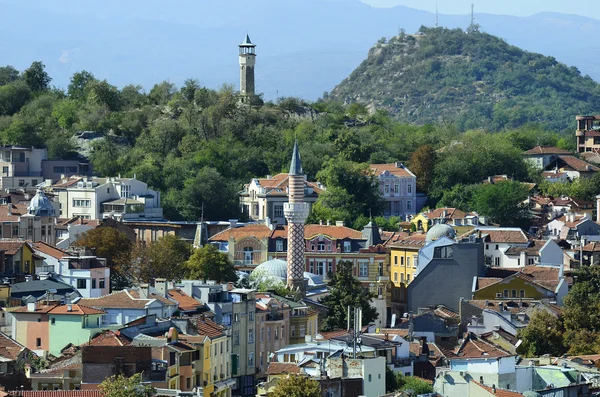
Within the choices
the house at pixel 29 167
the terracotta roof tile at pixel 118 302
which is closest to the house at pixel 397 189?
the house at pixel 29 167

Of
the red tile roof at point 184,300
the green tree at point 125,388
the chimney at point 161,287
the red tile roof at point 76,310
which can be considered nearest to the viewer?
the green tree at point 125,388

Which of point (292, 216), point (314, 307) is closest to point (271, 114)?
point (292, 216)

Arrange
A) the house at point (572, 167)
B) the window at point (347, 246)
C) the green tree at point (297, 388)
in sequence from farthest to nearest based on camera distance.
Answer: the house at point (572, 167)
the window at point (347, 246)
the green tree at point (297, 388)

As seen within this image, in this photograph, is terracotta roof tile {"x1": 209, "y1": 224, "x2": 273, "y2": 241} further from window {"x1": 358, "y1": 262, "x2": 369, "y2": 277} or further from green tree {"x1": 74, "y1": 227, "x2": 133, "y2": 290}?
green tree {"x1": 74, "y1": 227, "x2": 133, "y2": 290}

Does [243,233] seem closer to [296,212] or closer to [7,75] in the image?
[296,212]

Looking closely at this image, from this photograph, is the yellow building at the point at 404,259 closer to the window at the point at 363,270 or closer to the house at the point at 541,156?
the window at the point at 363,270

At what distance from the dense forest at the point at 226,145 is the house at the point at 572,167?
3455 millimetres

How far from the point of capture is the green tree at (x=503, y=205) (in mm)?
93125

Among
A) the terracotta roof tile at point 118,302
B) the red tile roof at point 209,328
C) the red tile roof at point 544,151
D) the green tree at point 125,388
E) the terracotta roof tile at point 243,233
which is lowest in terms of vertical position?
the green tree at point 125,388

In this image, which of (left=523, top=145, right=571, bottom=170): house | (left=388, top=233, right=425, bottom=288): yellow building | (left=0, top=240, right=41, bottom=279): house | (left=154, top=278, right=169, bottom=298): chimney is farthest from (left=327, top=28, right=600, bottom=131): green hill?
(left=154, top=278, right=169, bottom=298): chimney

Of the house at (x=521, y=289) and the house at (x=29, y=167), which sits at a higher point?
the house at (x=29, y=167)

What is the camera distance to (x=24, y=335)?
54.5m

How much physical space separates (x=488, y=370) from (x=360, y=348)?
377cm

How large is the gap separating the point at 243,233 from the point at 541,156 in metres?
37.2
